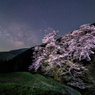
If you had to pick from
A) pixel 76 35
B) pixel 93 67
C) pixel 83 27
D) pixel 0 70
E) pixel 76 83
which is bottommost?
pixel 76 83

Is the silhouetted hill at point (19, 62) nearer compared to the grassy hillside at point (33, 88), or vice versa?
the grassy hillside at point (33, 88)

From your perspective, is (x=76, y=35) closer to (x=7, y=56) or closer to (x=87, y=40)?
(x=87, y=40)

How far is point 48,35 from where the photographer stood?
11.0 meters

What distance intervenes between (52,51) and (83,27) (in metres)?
6.26

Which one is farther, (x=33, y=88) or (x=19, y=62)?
(x=19, y=62)

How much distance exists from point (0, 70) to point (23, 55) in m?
7.78

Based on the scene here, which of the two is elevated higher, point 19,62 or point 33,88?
point 19,62

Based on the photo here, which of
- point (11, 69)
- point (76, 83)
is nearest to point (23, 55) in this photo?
point (11, 69)

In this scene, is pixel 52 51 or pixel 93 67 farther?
pixel 52 51

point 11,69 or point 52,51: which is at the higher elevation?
point 52,51

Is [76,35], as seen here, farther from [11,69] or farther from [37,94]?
[11,69]

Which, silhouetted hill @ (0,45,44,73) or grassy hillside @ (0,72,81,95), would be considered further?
silhouetted hill @ (0,45,44,73)

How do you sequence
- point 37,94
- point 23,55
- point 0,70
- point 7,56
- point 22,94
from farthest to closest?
point 7,56, point 23,55, point 0,70, point 37,94, point 22,94

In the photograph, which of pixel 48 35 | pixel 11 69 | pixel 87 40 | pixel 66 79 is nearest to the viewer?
pixel 87 40
